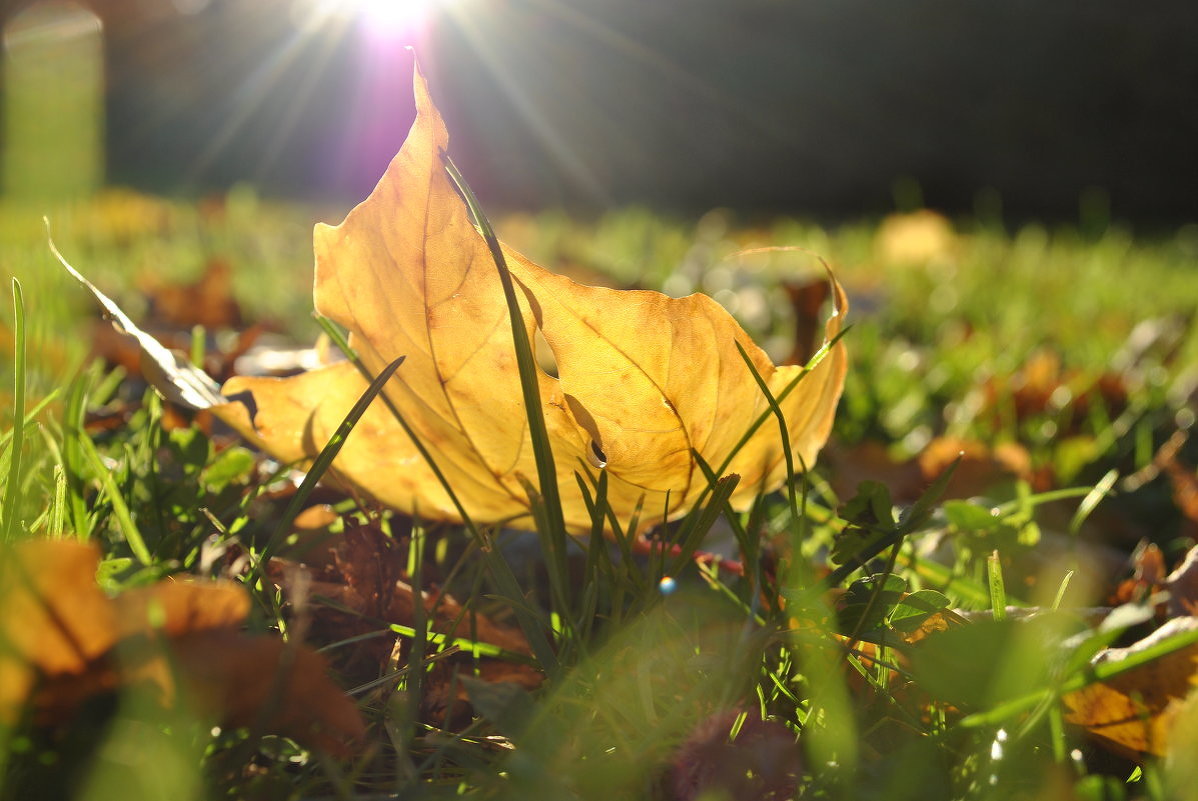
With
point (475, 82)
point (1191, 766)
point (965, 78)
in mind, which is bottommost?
point (475, 82)

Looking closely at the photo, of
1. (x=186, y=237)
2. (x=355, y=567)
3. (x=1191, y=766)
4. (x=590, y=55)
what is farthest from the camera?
(x=590, y=55)

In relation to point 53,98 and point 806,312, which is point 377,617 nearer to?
point 806,312

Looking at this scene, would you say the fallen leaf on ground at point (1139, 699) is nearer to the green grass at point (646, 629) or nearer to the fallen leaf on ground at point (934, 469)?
the green grass at point (646, 629)

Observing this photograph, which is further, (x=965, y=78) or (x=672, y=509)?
(x=965, y=78)

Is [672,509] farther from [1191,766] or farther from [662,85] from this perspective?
[662,85]

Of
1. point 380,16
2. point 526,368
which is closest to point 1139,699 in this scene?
point 526,368

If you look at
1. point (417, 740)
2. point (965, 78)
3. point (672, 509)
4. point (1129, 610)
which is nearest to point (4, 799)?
point (417, 740)

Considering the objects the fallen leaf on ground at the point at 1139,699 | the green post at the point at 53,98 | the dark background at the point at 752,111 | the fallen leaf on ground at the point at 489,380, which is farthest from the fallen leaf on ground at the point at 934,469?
the dark background at the point at 752,111
